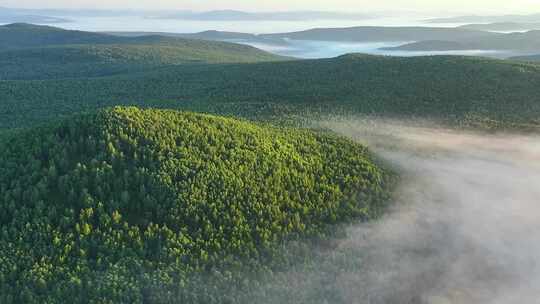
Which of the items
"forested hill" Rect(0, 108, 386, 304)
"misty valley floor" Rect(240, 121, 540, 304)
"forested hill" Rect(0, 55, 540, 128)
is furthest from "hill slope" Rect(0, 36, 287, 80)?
"misty valley floor" Rect(240, 121, 540, 304)

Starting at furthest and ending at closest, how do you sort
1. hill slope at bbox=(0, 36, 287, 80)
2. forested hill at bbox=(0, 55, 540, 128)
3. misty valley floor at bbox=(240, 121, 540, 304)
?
hill slope at bbox=(0, 36, 287, 80)
forested hill at bbox=(0, 55, 540, 128)
misty valley floor at bbox=(240, 121, 540, 304)

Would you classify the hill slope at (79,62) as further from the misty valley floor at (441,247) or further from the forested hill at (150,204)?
the misty valley floor at (441,247)

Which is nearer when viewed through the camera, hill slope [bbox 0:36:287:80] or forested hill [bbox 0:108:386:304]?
forested hill [bbox 0:108:386:304]

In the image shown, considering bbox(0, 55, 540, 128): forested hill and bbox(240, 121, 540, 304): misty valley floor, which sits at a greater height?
bbox(0, 55, 540, 128): forested hill

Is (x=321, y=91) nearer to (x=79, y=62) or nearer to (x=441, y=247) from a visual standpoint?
(x=441, y=247)

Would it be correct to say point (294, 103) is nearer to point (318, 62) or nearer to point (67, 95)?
point (318, 62)

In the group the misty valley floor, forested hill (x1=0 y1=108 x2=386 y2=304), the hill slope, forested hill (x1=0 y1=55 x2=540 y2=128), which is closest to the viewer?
forested hill (x1=0 y1=108 x2=386 y2=304)

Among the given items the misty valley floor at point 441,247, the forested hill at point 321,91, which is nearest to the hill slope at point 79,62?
the forested hill at point 321,91

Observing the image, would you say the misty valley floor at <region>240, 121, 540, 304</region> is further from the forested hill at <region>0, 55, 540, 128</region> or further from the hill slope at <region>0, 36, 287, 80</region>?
the hill slope at <region>0, 36, 287, 80</region>

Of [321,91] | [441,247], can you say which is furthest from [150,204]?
[321,91]
